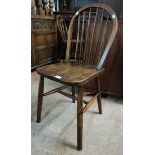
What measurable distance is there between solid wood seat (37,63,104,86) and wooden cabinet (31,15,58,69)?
1.37m

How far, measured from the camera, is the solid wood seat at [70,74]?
973 millimetres

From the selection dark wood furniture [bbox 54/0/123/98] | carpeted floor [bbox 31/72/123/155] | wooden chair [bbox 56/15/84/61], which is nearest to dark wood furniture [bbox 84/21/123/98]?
dark wood furniture [bbox 54/0/123/98]

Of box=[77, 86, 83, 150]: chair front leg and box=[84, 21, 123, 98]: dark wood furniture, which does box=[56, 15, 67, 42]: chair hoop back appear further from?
box=[77, 86, 83, 150]: chair front leg

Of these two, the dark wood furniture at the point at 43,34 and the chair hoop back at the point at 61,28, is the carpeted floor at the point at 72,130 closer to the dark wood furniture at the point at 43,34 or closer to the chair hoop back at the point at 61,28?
the dark wood furniture at the point at 43,34

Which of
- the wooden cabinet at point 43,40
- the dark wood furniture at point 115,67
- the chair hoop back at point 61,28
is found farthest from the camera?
the chair hoop back at point 61,28

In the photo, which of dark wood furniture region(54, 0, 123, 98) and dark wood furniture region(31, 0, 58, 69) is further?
dark wood furniture region(31, 0, 58, 69)

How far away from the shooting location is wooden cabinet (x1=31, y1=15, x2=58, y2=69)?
Result: 2.47 meters

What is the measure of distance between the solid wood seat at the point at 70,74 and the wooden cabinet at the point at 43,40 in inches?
54.0

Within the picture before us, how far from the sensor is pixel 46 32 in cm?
276

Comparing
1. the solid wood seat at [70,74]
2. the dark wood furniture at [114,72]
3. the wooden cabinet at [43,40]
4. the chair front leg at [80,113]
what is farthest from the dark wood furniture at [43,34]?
the chair front leg at [80,113]

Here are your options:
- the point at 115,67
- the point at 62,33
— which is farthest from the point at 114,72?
the point at 62,33
